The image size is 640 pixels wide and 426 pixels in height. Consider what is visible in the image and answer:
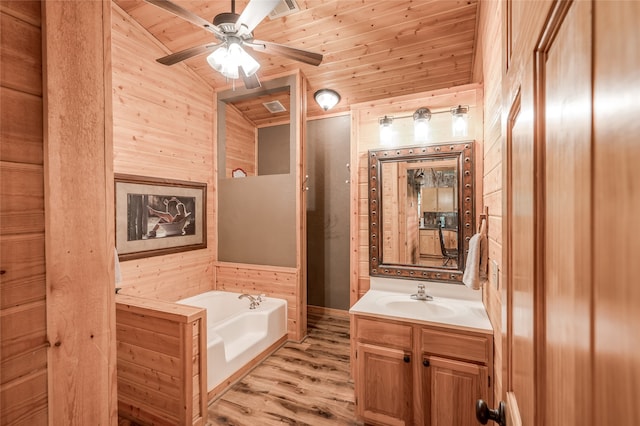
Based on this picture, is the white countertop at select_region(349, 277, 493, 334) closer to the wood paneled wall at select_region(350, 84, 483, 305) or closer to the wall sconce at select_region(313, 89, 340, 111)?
the wood paneled wall at select_region(350, 84, 483, 305)

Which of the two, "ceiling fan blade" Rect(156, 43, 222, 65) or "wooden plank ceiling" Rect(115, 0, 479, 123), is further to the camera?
"wooden plank ceiling" Rect(115, 0, 479, 123)

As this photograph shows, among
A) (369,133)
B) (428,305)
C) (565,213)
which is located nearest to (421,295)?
(428,305)

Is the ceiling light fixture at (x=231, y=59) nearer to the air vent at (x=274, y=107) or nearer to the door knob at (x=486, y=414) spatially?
the air vent at (x=274, y=107)

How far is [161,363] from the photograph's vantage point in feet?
6.53

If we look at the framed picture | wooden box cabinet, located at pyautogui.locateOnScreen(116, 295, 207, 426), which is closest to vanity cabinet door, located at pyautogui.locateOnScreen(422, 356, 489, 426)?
wooden box cabinet, located at pyautogui.locateOnScreen(116, 295, 207, 426)

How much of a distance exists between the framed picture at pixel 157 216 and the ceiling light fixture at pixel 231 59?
4.91ft

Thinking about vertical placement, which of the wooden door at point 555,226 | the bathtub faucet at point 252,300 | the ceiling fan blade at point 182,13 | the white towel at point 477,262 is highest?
the ceiling fan blade at point 182,13

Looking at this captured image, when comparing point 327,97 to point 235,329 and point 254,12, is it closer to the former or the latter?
point 254,12

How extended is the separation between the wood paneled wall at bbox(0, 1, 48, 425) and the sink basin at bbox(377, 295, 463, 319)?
6.00 feet

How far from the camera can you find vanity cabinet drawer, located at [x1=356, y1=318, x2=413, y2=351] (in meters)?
1.83

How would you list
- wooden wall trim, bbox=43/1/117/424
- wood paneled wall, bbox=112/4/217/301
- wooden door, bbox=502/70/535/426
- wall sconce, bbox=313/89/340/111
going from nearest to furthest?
wooden door, bbox=502/70/535/426
wooden wall trim, bbox=43/1/117/424
wood paneled wall, bbox=112/4/217/301
wall sconce, bbox=313/89/340/111

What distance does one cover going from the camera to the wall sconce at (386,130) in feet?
8.00

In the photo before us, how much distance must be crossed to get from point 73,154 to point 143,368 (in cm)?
193

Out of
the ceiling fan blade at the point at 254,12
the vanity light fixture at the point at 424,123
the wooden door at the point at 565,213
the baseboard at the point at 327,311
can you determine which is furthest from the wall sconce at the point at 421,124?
the baseboard at the point at 327,311
